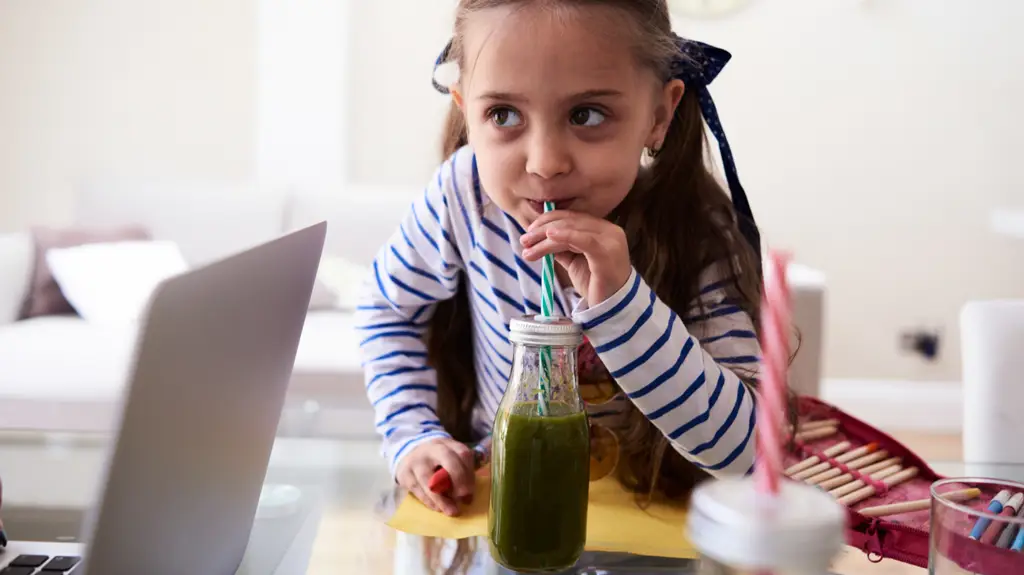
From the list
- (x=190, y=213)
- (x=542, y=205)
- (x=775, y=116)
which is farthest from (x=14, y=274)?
(x=775, y=116)

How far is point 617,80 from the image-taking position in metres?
0.75

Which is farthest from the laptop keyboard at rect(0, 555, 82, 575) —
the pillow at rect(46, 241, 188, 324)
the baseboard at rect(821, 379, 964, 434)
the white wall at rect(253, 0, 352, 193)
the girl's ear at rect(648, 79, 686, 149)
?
the baseboard at rect(821, 379, 964, 434)

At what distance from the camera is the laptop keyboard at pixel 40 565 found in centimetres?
63

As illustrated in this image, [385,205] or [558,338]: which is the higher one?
[385,205]

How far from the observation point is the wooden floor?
2.19 feet

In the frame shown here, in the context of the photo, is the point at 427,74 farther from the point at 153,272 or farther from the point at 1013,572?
the point at 1013,572

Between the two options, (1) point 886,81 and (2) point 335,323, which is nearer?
(2) point 335,323

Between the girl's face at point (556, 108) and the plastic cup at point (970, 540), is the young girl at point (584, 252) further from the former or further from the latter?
the plastic cup at point (970, 540)

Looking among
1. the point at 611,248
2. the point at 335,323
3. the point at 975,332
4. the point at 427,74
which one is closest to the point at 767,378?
the point at 611,248

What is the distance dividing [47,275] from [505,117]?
2.32 metres

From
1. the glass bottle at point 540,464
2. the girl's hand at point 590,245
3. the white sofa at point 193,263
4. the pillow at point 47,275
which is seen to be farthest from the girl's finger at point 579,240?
the pillow at point 47,275

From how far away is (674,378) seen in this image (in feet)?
2.47

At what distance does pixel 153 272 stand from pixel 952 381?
9.17ft

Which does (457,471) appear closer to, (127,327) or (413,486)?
(413,486)
